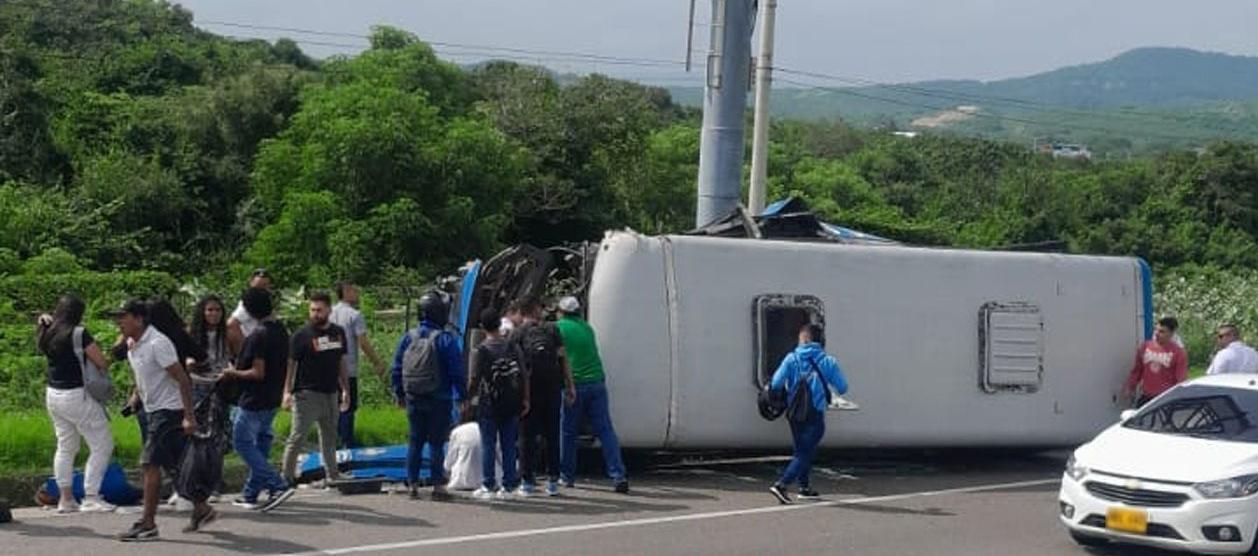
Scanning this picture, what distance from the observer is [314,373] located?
507 inches

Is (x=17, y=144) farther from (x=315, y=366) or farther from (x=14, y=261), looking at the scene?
(x=315, y=366)

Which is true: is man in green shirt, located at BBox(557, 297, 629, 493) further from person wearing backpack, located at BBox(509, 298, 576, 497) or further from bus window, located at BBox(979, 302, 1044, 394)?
bus window, located at BBox(979, 302, 1044, 394)

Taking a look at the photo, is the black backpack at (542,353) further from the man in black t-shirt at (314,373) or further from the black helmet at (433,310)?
the man in black t-shirt at (314,373)

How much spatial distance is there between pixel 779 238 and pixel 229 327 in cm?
594

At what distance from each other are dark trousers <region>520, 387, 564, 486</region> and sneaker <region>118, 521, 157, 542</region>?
11.5 feet

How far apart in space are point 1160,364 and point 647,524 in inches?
263

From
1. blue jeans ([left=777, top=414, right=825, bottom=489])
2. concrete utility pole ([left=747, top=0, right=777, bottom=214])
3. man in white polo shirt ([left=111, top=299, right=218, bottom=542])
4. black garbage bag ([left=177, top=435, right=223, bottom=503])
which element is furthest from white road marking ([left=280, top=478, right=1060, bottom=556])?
concrete utility pole ([left=747, top=0, right=777, bottom=214])

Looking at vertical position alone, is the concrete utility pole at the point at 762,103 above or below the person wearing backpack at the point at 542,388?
above

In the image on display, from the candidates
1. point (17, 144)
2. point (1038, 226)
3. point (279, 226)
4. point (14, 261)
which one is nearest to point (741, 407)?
point (14, 261)

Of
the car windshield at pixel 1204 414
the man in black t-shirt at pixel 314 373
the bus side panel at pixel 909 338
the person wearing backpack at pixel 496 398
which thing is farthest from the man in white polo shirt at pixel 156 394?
the car windshield at pixel 1204 414

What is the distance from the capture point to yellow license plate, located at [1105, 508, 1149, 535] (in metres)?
11.4

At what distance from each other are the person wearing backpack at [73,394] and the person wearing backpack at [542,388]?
3313 millimetres

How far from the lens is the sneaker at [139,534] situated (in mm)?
11086

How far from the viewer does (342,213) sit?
130 ft
